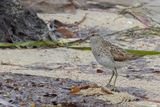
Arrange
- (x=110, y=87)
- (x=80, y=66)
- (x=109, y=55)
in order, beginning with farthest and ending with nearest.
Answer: (x=80, y=66) → (x=109, y=55) → (x=110, y=87)

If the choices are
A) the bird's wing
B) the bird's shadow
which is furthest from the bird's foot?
the bird's wing

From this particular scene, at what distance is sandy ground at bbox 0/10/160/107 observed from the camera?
23.7 ft

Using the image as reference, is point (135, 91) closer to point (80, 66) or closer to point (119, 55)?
point (119, 55)

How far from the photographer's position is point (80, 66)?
8133 mm

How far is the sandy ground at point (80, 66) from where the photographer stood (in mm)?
7234

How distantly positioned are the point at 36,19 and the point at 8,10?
0.51 m

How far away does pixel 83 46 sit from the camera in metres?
9.41

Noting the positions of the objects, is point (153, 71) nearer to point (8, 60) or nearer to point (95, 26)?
point (8, 60)

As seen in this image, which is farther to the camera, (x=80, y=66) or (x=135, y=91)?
(x=80, y=66)

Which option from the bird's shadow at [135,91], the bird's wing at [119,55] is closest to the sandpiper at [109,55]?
the bird's wing at [119,55]

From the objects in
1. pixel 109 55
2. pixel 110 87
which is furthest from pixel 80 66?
pixel 110 87

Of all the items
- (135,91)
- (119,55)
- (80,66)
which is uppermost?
(119,55)

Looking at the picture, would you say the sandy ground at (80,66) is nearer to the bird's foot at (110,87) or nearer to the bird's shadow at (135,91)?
the bird's shadow at (135,91)

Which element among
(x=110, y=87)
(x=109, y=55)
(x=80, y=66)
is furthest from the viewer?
(x=80, y=66)
